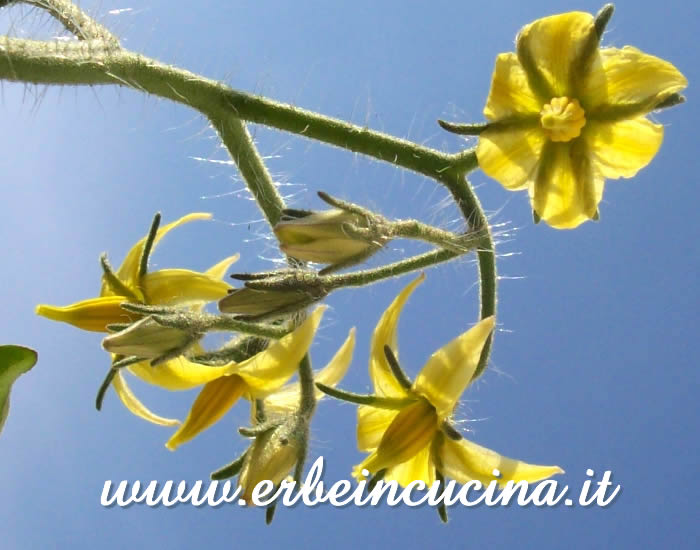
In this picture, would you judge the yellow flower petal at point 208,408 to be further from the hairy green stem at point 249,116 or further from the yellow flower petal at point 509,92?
the yellow flower petal at point 509,92

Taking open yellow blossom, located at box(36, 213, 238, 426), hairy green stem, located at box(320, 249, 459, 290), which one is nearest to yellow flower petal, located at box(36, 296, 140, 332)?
open yellow blossom, located at box(36, 213, 238, 426)

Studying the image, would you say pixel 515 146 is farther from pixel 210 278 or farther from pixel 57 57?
pixel 57 57

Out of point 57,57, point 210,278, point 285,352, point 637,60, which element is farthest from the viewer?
point 210,278

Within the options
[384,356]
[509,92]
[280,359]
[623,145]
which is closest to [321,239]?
[280,359]

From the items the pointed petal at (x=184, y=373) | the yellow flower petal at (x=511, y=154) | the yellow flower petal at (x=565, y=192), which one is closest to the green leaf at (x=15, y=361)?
the pointed petal at (x=184, y=373)

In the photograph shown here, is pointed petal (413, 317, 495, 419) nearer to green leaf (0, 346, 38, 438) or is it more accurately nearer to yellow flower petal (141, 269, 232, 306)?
yellow flower petal (141, 269, 232, 306)

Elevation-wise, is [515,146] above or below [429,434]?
above

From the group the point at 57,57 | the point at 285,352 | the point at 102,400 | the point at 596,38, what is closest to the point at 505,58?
the point at 596,38
